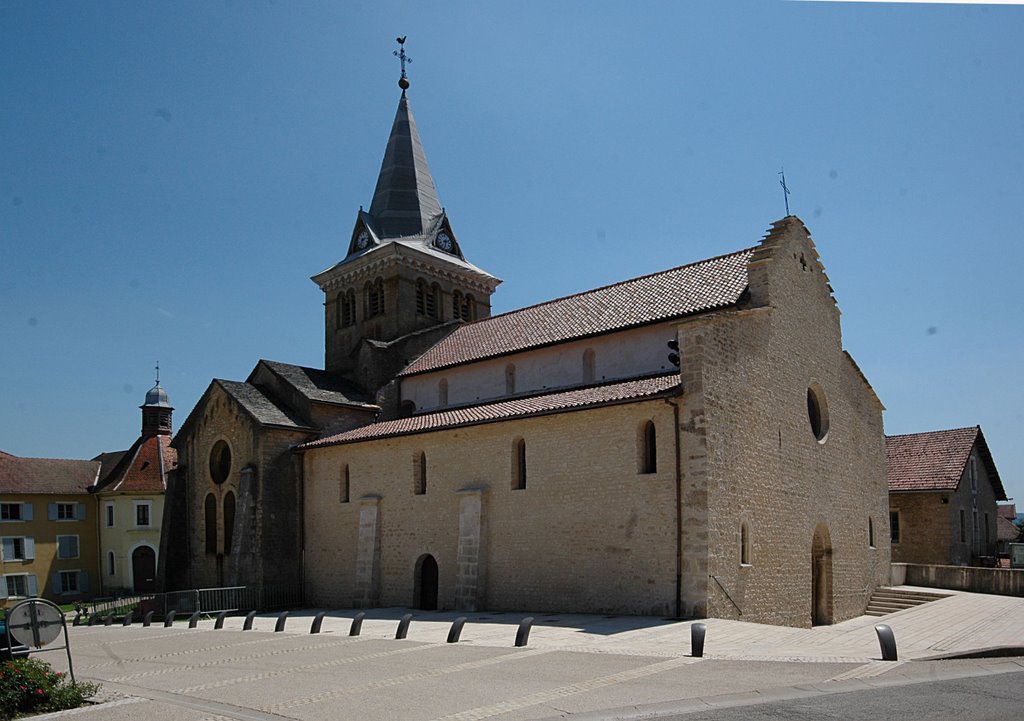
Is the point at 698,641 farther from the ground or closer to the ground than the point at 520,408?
closer to the ground

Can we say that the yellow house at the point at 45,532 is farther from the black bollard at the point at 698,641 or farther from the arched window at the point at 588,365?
the black bollard at the point at 698,641

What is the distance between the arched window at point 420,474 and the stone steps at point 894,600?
16.3 metres

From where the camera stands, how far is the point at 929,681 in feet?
41.0

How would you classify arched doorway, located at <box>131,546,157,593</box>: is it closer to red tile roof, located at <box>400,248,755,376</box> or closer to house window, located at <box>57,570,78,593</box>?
house window, located at <box>57,570,78,593</box>

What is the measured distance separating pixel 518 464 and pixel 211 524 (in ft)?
54.1

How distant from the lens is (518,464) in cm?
2527

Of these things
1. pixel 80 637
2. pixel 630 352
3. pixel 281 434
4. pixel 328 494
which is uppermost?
pixel 630 352

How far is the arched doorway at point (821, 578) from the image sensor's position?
27359mm

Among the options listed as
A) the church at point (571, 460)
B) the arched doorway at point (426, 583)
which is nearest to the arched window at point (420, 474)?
the church at point (571, 460)

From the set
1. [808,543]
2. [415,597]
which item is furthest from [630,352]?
[415,597]

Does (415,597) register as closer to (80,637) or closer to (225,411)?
(80,637)

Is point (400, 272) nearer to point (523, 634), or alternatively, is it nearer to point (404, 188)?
point (404, 188)

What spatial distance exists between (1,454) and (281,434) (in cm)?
3058

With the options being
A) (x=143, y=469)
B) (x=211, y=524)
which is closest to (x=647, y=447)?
(x=211, y=524)
